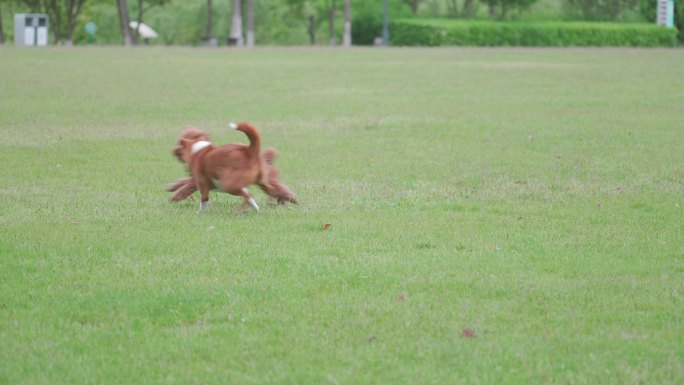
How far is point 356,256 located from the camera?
24.3 ft

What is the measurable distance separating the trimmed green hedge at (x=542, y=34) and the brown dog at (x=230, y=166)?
4502 cm

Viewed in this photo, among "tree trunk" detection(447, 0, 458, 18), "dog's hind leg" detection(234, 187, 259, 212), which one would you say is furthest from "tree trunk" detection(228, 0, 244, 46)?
"dog's hind leg" detection(234, 187, 259, 212)

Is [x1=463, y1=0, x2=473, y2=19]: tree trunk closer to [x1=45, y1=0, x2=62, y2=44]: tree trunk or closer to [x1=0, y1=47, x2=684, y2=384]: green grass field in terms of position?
[x1=45, y1=0, x2=62, y2=44]: tree trunk

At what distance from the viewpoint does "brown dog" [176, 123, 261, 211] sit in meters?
8.56

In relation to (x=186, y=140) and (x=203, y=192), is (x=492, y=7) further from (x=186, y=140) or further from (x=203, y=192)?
(x=203, y=192)

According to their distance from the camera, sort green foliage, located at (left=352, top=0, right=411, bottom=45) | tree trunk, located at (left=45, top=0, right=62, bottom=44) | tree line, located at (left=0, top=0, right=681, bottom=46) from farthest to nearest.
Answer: tree trunk, located at (left=45, top=0, right=62, bottom=44) → green foliage, located at (left=352, top=0, right=411, bottom=45) → tree line, located at (left=0, top=0, right=681, bottom=46)

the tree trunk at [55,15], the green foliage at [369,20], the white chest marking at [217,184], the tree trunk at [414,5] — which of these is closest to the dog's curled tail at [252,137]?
the white chest marking at [217,184]

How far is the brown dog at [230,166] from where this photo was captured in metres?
8.56

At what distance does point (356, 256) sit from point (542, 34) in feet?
156

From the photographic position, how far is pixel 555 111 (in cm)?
1870

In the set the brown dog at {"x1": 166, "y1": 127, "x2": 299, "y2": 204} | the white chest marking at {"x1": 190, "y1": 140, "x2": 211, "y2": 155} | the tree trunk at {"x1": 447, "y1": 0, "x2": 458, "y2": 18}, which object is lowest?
the brown dog at {"x1": 166, "y1": 127, "x2": 299, "y2": 204}

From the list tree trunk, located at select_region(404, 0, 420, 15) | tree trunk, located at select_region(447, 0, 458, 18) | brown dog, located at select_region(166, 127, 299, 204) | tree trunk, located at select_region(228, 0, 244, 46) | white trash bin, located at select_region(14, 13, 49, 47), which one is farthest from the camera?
tree trunk, located at select_region(404, 0, 420, 15)

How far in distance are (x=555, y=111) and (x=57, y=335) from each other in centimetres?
1422

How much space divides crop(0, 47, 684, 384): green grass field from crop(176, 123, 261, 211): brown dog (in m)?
0.28
